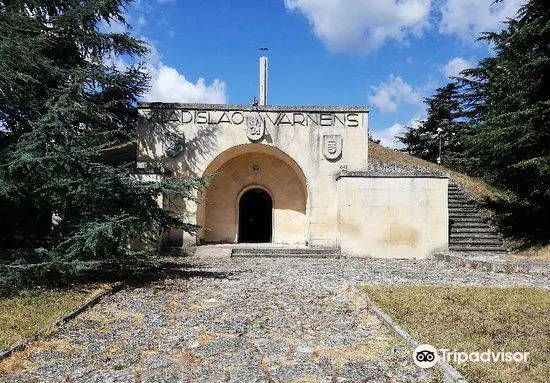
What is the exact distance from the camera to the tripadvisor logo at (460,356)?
4.33 meters

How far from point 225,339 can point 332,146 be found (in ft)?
36.2

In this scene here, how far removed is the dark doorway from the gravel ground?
993 cm

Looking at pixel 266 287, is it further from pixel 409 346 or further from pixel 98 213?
pixel 409 346

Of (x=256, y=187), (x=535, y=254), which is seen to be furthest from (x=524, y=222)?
(x=256, y=187)

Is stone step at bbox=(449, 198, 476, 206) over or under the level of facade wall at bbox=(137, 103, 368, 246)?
under

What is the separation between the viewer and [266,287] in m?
8.70

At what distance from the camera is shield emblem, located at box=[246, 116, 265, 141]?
1541cm

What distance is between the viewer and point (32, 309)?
20.3 feet

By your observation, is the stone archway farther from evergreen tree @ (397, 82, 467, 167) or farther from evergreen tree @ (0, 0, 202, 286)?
evergreen tree @ (397, 82, 467, 167)

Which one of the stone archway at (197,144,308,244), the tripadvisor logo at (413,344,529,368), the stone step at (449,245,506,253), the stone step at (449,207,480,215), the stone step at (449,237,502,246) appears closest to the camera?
the tripadvisor logo at (413,344,529,368)

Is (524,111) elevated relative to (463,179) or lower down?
elevated

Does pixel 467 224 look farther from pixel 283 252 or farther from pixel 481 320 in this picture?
pixel 481 320

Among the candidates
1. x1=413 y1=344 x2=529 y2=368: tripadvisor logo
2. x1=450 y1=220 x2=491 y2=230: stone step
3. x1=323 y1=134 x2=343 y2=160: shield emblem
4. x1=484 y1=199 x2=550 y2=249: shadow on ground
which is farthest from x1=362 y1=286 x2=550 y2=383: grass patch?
x1=450 y1=220 x2=491 y2=230: stone step

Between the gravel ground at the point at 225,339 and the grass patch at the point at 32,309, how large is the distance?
0.90 ft
